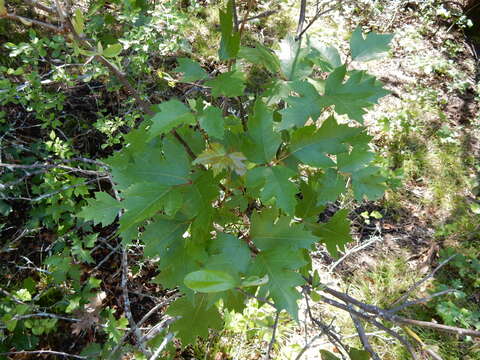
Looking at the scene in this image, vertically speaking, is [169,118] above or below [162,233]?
above

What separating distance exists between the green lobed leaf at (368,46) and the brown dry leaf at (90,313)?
2044 mm

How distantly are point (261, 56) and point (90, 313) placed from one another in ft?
6.24

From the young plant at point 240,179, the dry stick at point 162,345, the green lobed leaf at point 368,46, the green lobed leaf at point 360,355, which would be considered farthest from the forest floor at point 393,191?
the green lobed leaf at point 368,46

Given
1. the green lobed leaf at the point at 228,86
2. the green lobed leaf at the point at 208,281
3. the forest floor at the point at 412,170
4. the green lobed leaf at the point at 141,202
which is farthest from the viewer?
the forest floor at the point at 412,170

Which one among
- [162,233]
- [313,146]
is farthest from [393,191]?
[162,233]

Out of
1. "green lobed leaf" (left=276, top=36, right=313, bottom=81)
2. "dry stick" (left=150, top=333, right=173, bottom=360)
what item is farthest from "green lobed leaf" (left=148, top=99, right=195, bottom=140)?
"dry stick" (left=150, top=333, right=173, bottom=360)

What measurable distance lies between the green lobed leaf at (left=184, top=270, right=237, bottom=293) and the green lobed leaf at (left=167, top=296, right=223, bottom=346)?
42cm

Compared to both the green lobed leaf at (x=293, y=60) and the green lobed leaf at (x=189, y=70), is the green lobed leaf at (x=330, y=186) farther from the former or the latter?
the green lobed leaf at (x=189, y=70)

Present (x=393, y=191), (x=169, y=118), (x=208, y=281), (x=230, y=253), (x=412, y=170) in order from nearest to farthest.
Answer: (x=208, y=281)
(x=169, y=118)
(x=230, y=253)
(x=393, y=191)
(x=412, y=170)

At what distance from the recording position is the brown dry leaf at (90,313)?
214cm

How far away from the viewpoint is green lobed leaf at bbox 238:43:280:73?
119 centimetres

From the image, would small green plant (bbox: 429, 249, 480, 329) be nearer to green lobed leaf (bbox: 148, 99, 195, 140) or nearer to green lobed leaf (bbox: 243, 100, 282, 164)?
green lobed leaf (bbox: 243, 100, 282, 164)

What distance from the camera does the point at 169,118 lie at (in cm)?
88

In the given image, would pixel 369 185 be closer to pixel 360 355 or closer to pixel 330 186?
pixel 330 186
